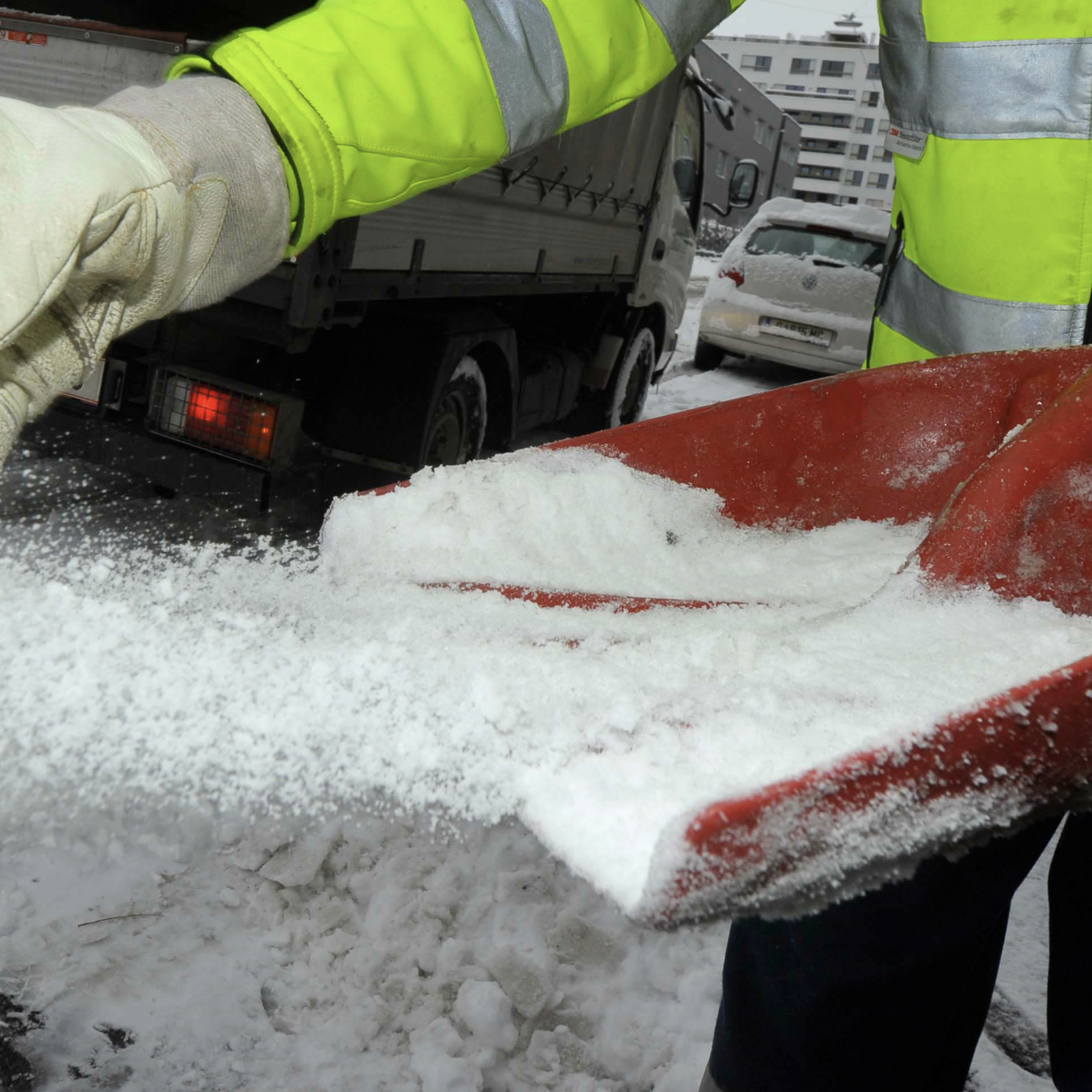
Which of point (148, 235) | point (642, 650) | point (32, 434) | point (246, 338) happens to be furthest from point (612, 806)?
point (32, 434)

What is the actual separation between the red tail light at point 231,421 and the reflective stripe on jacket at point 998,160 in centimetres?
213

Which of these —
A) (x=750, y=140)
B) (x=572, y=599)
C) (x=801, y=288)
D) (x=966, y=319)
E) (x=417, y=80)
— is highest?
(x=750, y=140)

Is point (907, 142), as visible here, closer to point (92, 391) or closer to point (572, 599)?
point (572, 599)

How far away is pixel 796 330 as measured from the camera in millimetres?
9820

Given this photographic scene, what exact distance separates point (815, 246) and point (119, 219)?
9977mm

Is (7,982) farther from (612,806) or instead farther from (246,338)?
(246,338)

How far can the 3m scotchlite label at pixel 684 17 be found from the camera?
5.37ft

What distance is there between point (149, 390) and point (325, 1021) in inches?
87.1

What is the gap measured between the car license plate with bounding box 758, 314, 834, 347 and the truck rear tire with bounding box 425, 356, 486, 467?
20.5ft

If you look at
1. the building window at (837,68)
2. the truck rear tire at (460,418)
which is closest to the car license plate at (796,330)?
the truck rear tire at (460,418)

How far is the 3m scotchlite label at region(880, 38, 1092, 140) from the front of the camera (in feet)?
5.09

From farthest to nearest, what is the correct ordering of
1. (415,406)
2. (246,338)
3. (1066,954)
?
1. (415,406)
2. (246,338)
3. (1066,954)

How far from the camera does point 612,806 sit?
1.07m

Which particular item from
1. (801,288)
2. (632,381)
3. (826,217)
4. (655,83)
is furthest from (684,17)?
(826,217)
